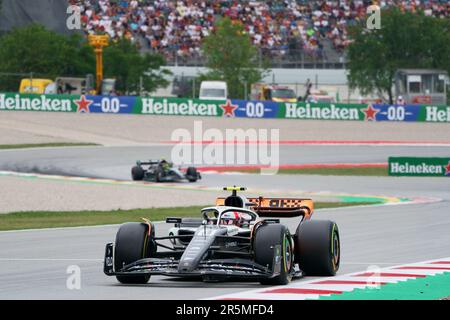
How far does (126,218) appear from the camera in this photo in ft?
78.9

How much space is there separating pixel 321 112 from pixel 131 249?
44.4 m

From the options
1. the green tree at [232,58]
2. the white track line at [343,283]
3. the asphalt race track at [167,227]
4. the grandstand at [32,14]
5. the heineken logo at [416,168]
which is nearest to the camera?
the white track line at [343,283]

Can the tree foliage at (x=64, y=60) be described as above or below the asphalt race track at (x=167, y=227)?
above

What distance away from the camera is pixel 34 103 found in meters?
56.1

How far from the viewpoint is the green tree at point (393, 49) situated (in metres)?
66.2

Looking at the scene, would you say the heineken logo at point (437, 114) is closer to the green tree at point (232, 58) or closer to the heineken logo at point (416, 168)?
the green tree at point (232, 58)

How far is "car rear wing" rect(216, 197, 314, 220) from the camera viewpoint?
15.2 meters

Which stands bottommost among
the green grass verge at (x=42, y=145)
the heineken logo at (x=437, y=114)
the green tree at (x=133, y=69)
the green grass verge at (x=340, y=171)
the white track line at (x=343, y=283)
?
the white track line at (x=343, y=283)

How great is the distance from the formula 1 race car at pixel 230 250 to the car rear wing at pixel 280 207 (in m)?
0.84

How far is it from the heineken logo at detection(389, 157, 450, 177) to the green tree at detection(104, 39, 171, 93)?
28051mm

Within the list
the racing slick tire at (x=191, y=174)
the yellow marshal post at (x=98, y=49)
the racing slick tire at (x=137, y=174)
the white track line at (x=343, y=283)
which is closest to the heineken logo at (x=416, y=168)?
the racing slick tire at (x=191, y=174)

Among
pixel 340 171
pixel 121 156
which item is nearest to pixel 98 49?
pixel 121 156
